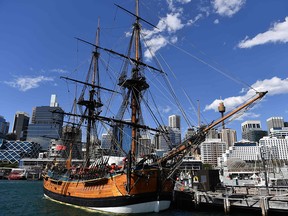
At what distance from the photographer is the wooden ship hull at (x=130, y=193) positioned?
22.8 m

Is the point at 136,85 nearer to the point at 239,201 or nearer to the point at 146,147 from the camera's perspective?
the point at 146,147

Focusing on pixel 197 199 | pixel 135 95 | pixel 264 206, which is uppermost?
pixel 135 95

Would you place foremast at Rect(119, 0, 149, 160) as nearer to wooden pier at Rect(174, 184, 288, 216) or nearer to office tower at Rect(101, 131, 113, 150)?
office tower at Rect(101, 131, 113, 150)

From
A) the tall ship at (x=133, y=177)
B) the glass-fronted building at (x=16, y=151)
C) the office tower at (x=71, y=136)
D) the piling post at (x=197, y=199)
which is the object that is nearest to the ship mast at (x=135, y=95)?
the tall ship at (x=133, y=177)

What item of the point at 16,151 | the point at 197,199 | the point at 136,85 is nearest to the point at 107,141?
the point at 136,85

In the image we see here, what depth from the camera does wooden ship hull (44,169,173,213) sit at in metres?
22.8

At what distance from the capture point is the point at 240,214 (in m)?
23.4

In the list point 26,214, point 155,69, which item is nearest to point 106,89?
point 155,69

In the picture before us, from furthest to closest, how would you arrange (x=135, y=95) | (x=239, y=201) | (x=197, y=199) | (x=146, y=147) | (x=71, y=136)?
1. (x=71, y=136)
2. (x=135, y=95)
3. (x=197, y=199)
4. (x=146, y=147)
5. (x=239, y=201)

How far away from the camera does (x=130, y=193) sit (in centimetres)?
2269

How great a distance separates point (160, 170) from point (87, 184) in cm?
852

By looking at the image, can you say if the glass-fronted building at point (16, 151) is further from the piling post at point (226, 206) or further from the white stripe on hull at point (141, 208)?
the piling post at point (226, 206)

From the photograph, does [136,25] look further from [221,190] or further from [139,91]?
[221,190]

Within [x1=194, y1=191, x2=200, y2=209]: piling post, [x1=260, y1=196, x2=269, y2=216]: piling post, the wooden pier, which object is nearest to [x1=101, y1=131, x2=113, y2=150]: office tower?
the wooden pier
